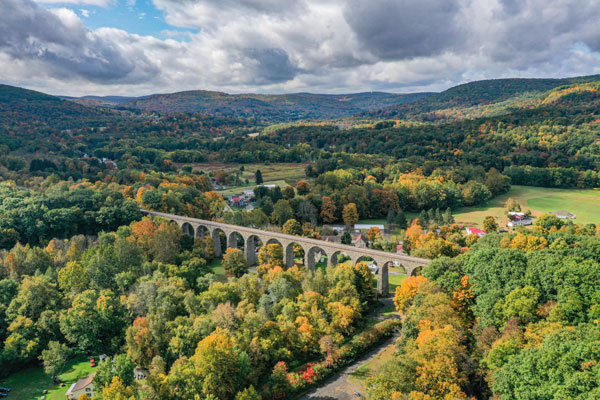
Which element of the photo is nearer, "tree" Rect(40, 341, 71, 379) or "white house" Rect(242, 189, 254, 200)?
"tree" Rect(40, 341, 71, 379)

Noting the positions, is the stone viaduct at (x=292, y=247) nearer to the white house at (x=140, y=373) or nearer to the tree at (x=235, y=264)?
the tree at (x=235, y=264)

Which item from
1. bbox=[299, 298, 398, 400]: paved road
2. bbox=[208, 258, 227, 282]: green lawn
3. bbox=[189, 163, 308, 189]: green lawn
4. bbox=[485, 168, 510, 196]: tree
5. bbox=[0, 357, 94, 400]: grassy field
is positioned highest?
bbox=[485, 168, 510, 196]: tree

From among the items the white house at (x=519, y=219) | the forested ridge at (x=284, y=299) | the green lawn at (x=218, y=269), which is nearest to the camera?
the forested ridge at (x=284, y=299)

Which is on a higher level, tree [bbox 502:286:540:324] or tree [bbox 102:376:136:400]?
tree [bbox 502:286:540:324]

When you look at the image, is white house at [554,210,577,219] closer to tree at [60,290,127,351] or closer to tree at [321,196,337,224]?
tree at [321,196,337,224]

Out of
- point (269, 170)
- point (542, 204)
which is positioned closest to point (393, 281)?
point (542, 204)

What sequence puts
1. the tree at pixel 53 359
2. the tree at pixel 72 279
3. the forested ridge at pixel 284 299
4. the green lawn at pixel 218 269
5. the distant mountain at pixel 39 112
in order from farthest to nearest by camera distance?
the distant mountain at pixel 39 112 → the green lawn at pixel 218 269 → the tree at pixel 72 279 → the tree at pixel 53 359 → the forested ridge at pixel 284 299

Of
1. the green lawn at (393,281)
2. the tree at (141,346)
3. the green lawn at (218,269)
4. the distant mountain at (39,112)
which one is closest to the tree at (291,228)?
the green lawn at (218,269)

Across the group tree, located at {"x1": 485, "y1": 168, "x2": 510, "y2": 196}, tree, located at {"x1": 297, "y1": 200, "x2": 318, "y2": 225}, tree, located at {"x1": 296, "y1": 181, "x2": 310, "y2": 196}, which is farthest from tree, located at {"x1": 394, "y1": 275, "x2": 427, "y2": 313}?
tree, located at {"x1": 485, "y1": 168, "x2": 510, "y2": 196}
